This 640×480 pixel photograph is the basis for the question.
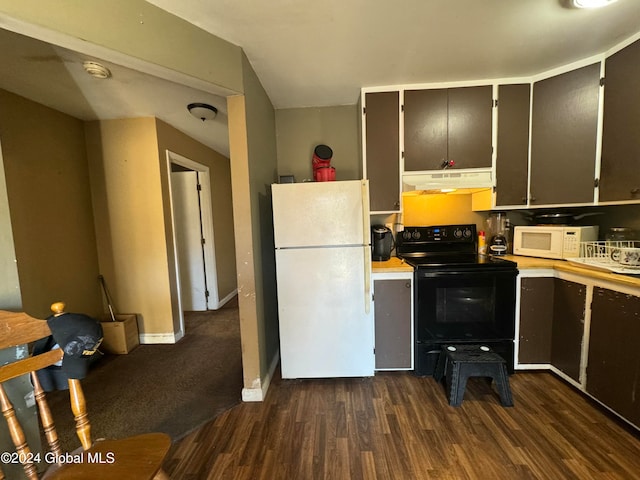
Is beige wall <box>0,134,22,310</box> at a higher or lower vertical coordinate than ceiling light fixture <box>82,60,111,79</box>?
lower

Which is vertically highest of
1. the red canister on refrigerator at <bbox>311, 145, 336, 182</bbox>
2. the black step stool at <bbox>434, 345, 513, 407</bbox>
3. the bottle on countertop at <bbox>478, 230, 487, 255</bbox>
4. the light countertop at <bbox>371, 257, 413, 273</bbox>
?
the red canister on refrigerator at <bbox>311, 145, 336, 182</bbox>

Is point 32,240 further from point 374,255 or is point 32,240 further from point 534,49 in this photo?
point 534,49

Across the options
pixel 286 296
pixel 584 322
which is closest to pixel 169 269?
pixel 286 296

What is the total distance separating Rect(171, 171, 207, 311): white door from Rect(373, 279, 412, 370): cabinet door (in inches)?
113

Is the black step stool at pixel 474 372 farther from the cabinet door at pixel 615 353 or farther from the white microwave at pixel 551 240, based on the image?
the white microwave at pixel 551 240

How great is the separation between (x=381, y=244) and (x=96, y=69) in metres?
2.48

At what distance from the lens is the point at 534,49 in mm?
1762

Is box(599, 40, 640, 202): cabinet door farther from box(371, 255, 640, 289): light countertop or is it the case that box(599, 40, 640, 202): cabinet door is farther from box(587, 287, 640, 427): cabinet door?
box(587, 287, 640, 427): cabinet door

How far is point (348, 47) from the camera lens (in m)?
1.69

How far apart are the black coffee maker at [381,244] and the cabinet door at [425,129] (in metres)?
0.58

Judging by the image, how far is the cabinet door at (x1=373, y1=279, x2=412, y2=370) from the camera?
2045 mm

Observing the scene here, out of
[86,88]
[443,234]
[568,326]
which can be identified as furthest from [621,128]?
[86,88]

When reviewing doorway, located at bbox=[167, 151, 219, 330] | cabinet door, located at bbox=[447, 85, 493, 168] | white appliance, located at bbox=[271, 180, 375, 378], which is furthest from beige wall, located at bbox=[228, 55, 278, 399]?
doorway, located at bbox=[167, 151, 219, 330]

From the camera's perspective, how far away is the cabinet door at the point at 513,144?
212 centimetres
